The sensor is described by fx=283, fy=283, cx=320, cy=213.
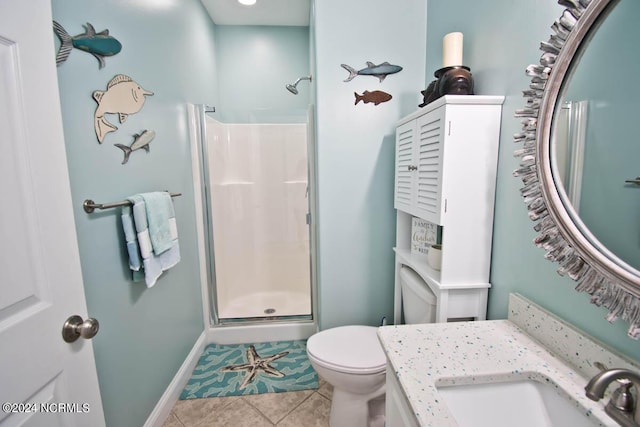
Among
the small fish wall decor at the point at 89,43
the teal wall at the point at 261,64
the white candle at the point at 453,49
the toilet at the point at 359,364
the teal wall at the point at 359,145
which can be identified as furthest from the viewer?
the teal wall at the point at 261,64

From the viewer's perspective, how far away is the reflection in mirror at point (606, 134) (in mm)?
597

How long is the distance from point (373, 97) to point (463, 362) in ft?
4.73

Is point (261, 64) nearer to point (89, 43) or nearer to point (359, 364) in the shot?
point (89, 43)

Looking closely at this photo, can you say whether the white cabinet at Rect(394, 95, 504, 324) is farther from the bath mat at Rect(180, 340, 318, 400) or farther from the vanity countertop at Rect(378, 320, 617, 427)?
the bath mat at Rect(180, 340, 318, 400)

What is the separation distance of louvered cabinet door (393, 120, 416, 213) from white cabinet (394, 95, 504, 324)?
0.09 m

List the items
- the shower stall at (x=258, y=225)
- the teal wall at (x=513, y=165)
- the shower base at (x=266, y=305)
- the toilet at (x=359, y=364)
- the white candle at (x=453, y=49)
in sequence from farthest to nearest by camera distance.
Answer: the shower base at (x=266, y=305) → the shower stall at (x=258, y=225) → the toilet at (x=359, y=364) → the white candle at (x=453, y=49) → the teal wall at (x=513, y=165)

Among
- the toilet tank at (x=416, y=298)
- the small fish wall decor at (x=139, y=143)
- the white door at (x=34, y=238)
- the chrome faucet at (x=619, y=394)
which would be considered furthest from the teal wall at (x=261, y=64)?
the chrome faucet at (x=619, y=394)

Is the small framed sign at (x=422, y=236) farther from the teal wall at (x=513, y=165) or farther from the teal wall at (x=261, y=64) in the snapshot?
the teal wall at (x=261, y=64)

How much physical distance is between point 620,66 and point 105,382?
1861 millimetres

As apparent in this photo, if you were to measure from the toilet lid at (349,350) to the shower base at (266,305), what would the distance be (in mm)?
865

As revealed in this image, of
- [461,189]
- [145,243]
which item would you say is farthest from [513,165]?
[145,243]

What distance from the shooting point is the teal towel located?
130 centimetres

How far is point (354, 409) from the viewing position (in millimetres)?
1374

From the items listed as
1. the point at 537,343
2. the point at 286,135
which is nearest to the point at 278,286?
the point at 286,135
